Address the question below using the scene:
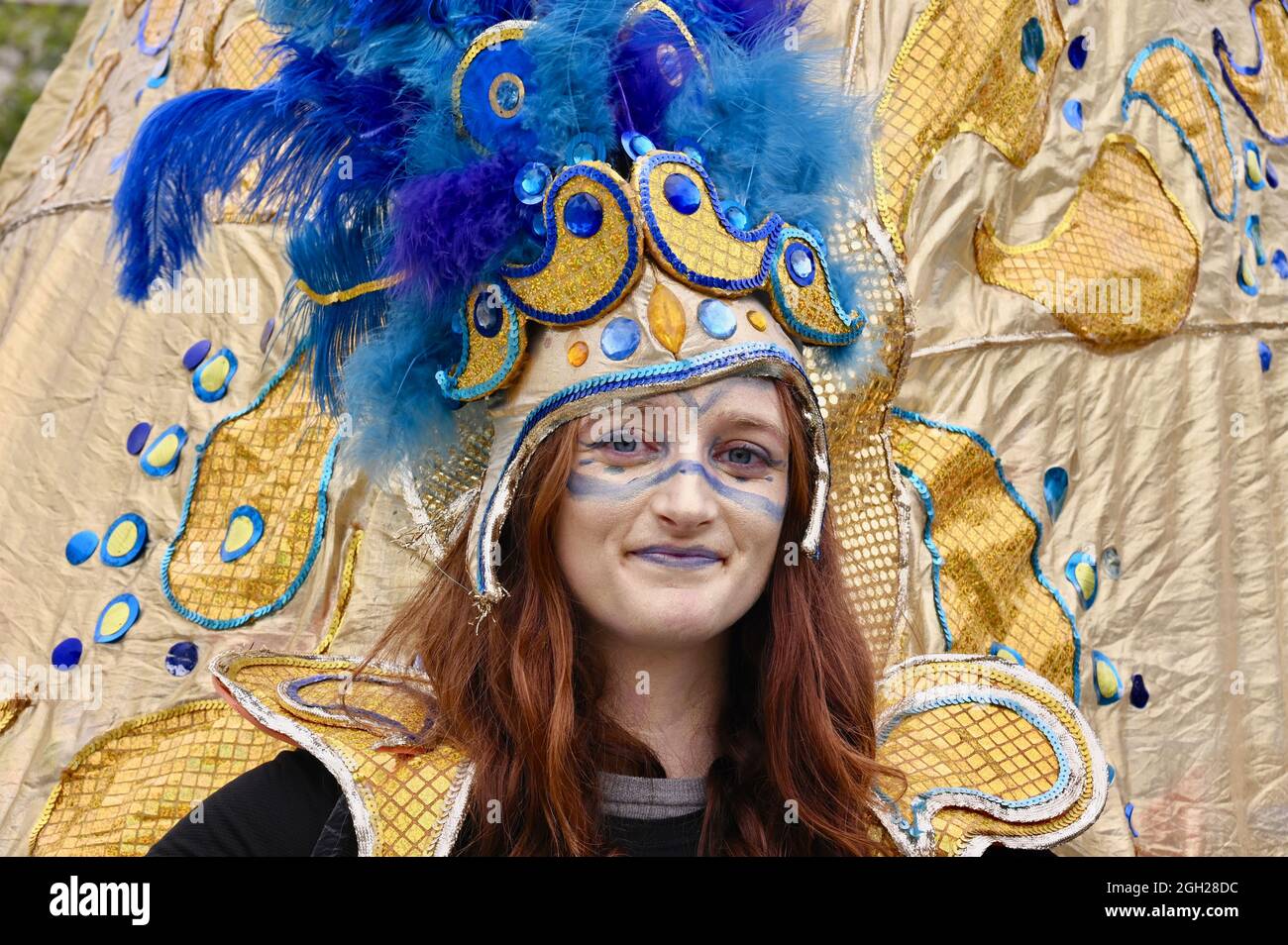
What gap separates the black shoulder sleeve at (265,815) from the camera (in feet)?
6.26

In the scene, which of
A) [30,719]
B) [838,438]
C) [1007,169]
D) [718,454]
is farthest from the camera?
[1007,169]

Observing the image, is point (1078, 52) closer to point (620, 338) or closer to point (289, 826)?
point (620, 338)

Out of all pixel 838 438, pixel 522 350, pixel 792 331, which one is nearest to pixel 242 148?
pixel 522 350

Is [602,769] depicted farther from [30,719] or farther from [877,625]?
[30,719]

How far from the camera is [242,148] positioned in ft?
7.20

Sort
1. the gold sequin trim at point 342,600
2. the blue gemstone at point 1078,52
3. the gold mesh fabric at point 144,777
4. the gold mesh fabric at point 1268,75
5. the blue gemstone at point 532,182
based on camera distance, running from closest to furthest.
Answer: the blue gemstone at point 532,182
the gold mesh fabric at point 144,777
the gold sequin trim at point 342,600
the blue gemstone at point 1078,52
the gold mesh fabric at point 1268,75

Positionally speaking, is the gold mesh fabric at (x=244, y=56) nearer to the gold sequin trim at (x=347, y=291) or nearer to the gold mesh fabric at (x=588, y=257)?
the gold sequin trim at (x=347, y=291)

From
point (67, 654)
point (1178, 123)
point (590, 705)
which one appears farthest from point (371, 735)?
point (1178, 123)

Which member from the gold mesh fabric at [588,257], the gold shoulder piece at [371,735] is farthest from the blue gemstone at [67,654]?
the gold mesh fabric at [588,257]

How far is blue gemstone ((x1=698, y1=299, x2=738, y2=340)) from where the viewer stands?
1.95 meters

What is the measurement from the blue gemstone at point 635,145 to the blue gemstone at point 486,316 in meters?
0.27

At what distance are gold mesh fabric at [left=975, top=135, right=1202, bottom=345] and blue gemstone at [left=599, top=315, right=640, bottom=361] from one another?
1245 mm

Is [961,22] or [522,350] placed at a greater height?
[961,22]

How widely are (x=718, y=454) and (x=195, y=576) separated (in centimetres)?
125
